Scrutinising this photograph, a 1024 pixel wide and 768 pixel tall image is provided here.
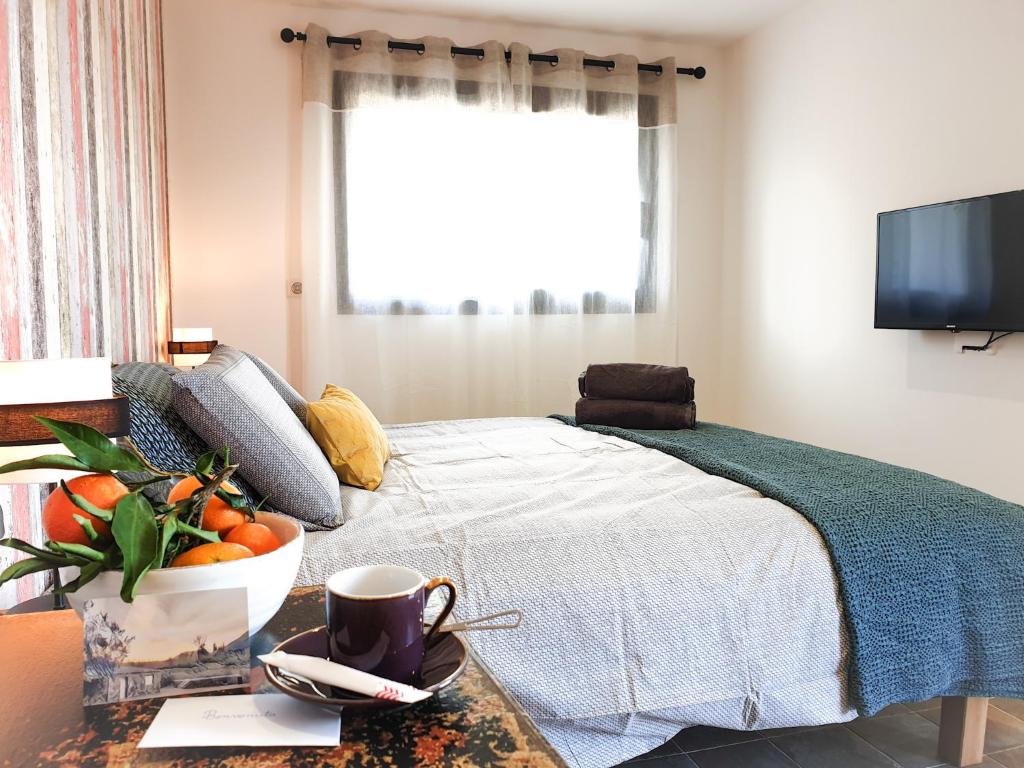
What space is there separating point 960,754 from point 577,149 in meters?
3.61

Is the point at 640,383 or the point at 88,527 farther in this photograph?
the point at 640,383

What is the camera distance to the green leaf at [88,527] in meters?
0.65

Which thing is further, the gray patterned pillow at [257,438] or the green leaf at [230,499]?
the gray patterned pillow at [257,438]

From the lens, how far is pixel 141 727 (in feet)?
1.98

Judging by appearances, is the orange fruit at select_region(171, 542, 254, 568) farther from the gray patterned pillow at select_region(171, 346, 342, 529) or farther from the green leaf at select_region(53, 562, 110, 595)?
the gray patterned pillow at select_region(171, 346, 342, 529)

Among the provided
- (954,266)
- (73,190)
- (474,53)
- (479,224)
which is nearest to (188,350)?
(73,190)

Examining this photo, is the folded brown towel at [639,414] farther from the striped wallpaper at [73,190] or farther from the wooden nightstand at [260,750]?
the wooden nightstand at [260,750]

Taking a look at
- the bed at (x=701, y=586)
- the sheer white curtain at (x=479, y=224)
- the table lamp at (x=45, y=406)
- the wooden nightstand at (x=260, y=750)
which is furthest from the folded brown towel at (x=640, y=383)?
the wooden nightstand at (x=260, y=750)

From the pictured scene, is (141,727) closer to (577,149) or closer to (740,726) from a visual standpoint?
(740,726)

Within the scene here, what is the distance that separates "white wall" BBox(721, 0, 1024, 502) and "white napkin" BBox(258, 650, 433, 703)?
10.3 ft

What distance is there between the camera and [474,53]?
4332 millimetres

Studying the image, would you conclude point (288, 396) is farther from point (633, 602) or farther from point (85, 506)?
point (85, 506)

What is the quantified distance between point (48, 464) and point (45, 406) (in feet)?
1.67

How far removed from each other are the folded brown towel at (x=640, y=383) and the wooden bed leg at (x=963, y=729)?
4.71 ft
